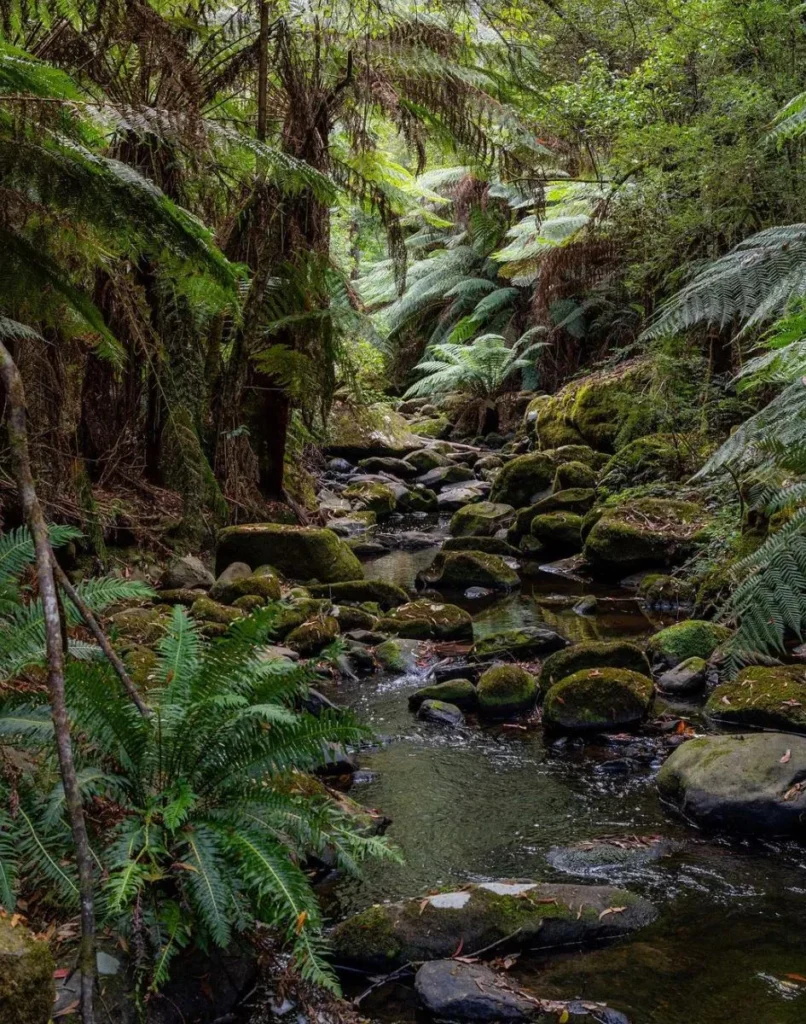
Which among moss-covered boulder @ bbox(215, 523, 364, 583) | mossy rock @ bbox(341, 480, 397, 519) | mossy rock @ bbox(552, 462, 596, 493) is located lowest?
moss-covered boulder @ bbox(215, 523, 364, 583)

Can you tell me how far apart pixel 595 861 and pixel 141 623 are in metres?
2.64

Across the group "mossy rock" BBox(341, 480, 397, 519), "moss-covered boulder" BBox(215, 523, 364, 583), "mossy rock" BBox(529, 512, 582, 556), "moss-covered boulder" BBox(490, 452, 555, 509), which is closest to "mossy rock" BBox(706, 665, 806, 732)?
"moss-covered boulder" BBox(215, 523, 364, 583)

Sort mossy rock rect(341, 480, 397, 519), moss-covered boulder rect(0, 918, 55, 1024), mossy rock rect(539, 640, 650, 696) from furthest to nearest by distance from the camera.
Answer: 1. mossy rock rect(341, 480, 397, 519)
2. mossy rock rect(539, 640, 650, 696)
3. moss-covered boulder rect(0, 918, 55, 1024)

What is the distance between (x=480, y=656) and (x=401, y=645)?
1.71 ft

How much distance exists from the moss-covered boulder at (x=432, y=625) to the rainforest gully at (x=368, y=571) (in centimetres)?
2

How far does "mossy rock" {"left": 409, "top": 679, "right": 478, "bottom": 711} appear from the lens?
15.6 ft

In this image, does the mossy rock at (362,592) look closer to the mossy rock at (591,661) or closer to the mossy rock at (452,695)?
the mossy rock at (452,695)

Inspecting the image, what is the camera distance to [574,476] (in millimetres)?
9328

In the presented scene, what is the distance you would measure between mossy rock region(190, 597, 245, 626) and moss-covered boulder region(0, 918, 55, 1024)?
350 cm

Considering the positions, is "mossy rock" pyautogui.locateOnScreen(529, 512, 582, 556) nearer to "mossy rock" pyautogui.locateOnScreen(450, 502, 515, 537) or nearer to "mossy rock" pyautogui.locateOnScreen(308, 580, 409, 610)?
"mossy rock" pyautogui.locateOnScreen(450, 502, 515, 537)

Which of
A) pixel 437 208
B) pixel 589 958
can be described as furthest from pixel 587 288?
pixel 589 958

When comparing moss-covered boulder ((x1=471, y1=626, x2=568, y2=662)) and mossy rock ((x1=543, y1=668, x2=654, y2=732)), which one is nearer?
mossy rock ((x1=543, y1=668, x2=654, y2=732))


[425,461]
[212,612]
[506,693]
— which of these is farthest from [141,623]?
[425,461]

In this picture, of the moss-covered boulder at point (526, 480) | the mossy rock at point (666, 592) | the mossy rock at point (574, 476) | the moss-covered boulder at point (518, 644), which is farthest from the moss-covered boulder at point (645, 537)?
the moss-covered boulder at point (526, 480)
